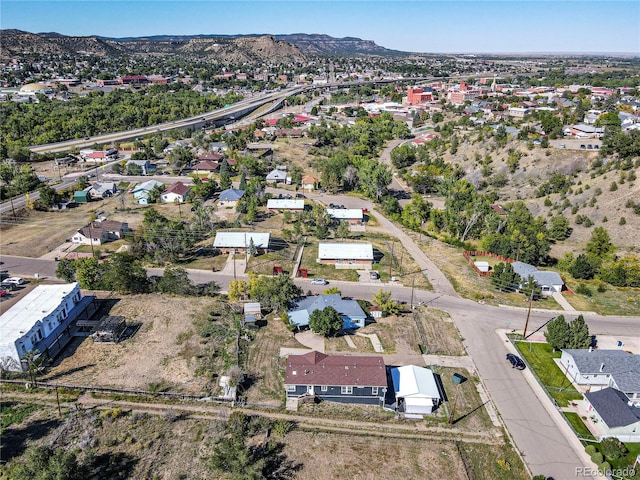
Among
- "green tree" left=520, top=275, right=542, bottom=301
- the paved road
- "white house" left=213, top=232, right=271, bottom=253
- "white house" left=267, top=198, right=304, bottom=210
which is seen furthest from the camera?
"white house" left=267, top=198, right=304, bottom=210

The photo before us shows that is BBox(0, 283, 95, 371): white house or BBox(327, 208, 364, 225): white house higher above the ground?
BBox(0, 283, 95, 371): white house

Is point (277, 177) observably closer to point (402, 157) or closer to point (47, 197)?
point (402, 157)

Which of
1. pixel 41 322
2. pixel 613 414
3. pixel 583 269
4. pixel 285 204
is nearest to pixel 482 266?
pixel 583 269

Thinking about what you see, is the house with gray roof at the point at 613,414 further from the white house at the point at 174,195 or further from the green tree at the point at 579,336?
the white house at the point at 174,195

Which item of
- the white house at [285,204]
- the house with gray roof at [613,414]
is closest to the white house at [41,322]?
the white house at [285,204]

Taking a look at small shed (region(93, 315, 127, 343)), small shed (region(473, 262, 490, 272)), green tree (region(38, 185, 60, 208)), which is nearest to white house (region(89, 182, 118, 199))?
green tree (region(38, 185, 60, 208))

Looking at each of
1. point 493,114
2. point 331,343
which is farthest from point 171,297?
point 493,114

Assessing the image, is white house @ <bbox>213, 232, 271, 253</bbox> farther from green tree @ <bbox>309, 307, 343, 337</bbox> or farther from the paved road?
green tree @ <bbox>309, 307, 343, 337</bbox>
